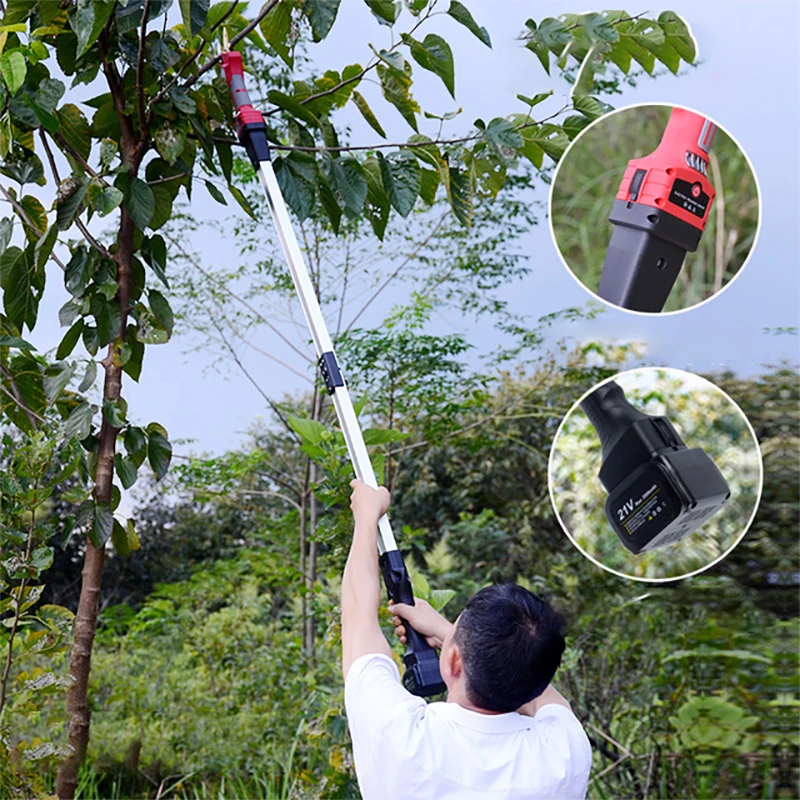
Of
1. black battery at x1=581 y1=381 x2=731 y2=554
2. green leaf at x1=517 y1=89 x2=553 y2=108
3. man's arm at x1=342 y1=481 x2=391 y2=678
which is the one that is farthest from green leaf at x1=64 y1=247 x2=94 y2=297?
black battery at x1=581 y1=381 x2=731 y2=554

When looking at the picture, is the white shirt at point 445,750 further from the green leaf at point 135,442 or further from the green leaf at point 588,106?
the green leaf at point 588,106

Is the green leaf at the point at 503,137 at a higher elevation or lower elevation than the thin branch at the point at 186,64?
lower

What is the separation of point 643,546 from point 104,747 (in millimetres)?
2536

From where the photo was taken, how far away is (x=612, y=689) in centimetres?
332

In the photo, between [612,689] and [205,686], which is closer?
[612,689]

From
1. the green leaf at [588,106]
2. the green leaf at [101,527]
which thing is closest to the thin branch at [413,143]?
the green leaf at [588,106]

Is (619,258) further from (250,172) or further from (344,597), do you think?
(250,172)

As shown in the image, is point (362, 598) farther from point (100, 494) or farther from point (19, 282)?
point (19, 282)

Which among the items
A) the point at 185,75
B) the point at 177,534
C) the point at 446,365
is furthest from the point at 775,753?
the point at 177,534

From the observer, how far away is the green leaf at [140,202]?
1840 millimetres

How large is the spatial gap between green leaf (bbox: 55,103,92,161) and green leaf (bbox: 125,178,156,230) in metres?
0.16

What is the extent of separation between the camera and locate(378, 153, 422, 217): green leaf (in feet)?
6.59

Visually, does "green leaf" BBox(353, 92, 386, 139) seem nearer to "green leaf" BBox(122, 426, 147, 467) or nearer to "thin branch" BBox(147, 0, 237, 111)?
"thin branch" BBox(147, 0, 237, 111)

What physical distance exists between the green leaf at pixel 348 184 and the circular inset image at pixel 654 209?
0.45 m
